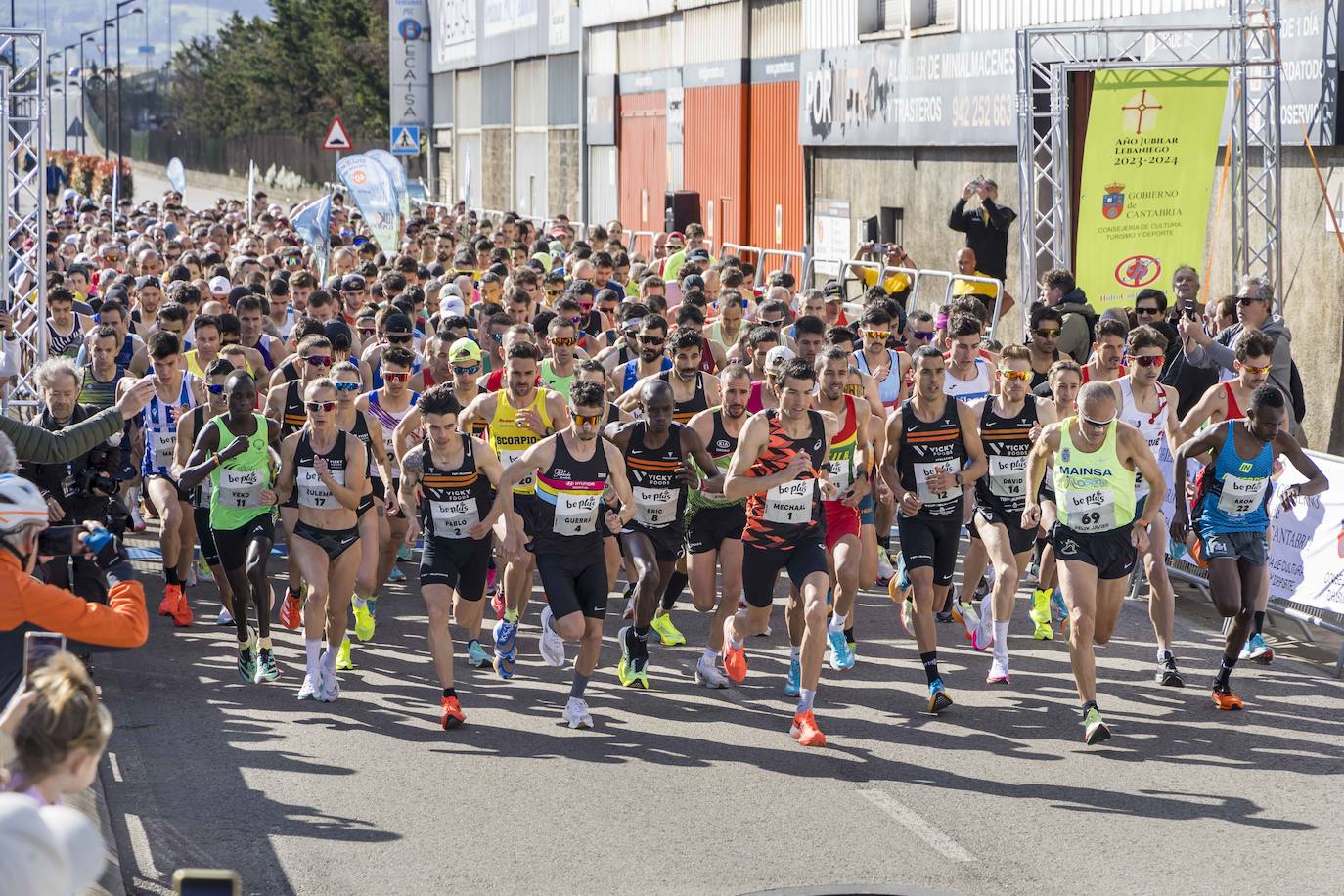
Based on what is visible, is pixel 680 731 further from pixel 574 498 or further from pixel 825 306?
pixel 825 306

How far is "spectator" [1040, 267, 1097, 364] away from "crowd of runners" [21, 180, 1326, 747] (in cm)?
100

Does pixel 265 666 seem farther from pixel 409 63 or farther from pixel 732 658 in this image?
pixel 409 63

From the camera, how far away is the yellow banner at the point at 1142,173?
15.3 m

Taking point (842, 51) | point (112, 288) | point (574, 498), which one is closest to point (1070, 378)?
point (574, 498)

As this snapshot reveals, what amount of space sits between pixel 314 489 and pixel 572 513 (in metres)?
1.50

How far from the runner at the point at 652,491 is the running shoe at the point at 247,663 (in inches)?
84.1

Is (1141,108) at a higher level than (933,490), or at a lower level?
higher

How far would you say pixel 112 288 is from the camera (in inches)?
672

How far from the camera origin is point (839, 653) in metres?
11.0

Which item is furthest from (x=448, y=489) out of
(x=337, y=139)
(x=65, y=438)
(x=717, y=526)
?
(x=337, y=139)

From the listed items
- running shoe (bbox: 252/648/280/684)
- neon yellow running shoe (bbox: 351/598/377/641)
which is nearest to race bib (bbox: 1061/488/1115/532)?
neon yellow running shoe (bbox: 351/598/377/641)

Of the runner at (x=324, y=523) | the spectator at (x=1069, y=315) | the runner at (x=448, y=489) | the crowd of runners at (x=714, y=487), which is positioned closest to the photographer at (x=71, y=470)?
the crowd of runners at (x=714, y=487)

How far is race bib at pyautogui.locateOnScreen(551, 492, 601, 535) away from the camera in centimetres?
983

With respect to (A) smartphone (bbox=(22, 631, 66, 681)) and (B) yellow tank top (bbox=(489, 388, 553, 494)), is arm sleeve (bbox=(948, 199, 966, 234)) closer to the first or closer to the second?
(B) yellow tank top (bbox=(489, 388, 553, 494))
